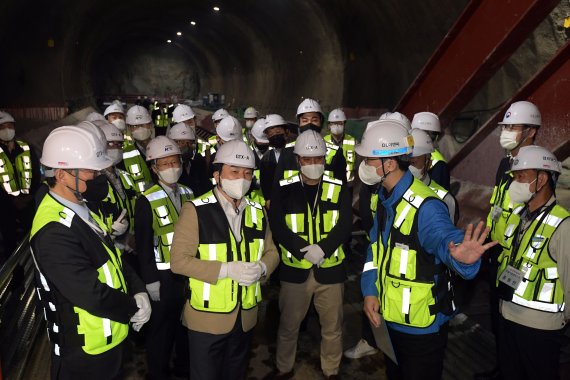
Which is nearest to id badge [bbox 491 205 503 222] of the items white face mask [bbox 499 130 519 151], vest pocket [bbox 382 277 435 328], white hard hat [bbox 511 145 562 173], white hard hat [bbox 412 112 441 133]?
white hard hat [bbox 511 145 562 173]

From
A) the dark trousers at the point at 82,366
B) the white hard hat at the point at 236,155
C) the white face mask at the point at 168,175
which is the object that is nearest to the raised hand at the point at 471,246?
the white hard hat at the point at 236,155

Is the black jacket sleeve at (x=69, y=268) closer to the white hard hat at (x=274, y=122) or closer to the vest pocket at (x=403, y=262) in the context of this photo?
the vest pocket at (x=403, y=262)

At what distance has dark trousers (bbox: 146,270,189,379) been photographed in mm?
3596

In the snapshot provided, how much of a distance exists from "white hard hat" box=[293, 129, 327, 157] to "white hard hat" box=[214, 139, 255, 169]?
819mm

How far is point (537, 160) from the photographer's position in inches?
128

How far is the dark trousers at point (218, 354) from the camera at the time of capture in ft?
9.99

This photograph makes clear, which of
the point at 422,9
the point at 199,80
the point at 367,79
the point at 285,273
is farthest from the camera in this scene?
the point at 199,80

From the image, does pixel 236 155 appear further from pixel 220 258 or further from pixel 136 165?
pixel 136 165

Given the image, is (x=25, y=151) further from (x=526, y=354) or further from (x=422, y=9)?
(x=422, y=9)

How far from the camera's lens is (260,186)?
19.8ft

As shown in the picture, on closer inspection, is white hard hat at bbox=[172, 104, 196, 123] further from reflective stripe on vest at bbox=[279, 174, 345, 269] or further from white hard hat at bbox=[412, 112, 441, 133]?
reflective stripe on vest at bbox=[279, 174, 345, 269]

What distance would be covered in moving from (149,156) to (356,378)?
2.92 m

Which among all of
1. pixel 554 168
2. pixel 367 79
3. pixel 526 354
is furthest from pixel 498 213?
pixel 367 79

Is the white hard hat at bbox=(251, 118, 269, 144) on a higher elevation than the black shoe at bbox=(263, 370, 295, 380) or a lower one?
higher
